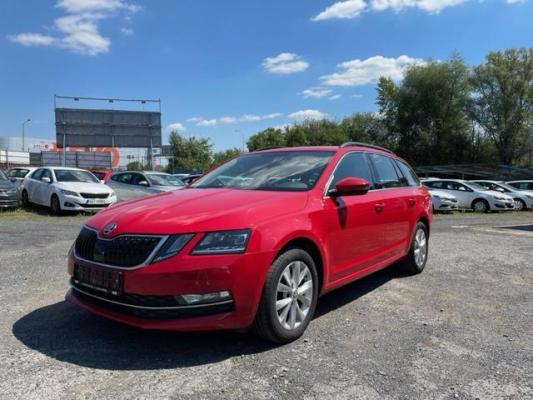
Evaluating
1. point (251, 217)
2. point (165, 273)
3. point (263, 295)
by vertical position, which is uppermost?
point (251, 217)

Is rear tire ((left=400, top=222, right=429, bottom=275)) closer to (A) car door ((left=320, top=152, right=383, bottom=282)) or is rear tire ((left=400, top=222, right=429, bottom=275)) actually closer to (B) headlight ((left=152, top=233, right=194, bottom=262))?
(A) car door ((left=320, top=152, right=383, bottom=282))

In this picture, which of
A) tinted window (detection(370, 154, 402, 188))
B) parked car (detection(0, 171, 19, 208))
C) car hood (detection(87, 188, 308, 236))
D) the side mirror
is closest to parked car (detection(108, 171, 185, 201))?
parked car (detection(0, 171, 19, 208))

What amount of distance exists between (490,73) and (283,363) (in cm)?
4925

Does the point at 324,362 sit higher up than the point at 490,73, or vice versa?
the point at 490,73

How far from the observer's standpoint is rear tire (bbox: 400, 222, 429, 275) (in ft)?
21.2

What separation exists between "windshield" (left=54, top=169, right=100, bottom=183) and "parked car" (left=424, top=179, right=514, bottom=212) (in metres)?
15.4

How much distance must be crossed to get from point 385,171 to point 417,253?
55.6 inches

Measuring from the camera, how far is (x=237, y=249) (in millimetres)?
3543

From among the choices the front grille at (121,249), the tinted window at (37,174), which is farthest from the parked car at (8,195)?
the front grille at (121,249)

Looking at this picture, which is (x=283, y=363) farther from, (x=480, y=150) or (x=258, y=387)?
(x=480, y=150)

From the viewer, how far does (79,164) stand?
43.3m

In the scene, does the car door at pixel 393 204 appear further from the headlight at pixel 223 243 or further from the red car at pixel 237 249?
the headlight at pixel 223 243

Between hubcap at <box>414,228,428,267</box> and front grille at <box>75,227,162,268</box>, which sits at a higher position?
front grille at <box>75,227,162,268</box>

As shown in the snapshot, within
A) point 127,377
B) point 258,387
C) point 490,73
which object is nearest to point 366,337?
point 258,387
